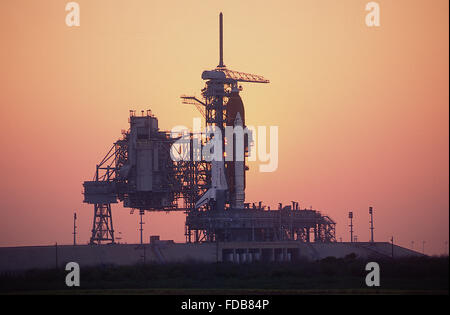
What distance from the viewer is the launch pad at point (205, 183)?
520 feet

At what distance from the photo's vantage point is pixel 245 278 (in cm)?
11925

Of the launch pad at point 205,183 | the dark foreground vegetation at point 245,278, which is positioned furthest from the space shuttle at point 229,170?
the dark foreground vegetation at point 245,278

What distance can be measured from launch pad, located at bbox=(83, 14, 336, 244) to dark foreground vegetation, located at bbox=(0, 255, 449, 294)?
27.9 meters

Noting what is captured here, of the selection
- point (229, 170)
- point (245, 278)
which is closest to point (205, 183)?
point (229, 170)

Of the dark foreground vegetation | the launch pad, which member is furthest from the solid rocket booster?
the dark foreground vegetation

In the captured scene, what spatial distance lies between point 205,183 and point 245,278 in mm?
44040

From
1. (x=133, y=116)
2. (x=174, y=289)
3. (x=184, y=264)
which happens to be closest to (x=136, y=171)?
(x=133, y=116)

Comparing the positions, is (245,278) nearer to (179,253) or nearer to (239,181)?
(179,253)

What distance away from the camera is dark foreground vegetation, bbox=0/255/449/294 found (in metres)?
106

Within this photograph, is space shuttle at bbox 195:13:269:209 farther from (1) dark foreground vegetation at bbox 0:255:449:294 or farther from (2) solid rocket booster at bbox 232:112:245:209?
(1) dark foreground vegetation at bbox 0:255:449:294

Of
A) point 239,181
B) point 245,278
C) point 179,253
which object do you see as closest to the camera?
point 245,278
